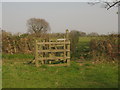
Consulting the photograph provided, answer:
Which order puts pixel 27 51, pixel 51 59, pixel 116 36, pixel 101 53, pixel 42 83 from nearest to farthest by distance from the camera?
1. pixel 42 83
2. pixel 51 59
3. pixel 101 53
4. pixel 116 36
5. pixel 27 51

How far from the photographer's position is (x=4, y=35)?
21312 mm

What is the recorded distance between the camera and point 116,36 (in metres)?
16.4

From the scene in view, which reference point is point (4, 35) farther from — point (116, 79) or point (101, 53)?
point (116, 79)

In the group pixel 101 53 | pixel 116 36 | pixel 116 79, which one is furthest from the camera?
pixel 116 36

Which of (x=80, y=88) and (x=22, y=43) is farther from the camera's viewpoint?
(x=22, y=43)

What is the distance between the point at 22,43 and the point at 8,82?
43.9 feet

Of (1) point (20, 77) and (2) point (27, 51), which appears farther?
(2) point (27, 51)

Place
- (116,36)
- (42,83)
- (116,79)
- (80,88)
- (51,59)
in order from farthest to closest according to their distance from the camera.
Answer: (116,36) < (51,59) < (116,79) < (42,83) < (80,88)

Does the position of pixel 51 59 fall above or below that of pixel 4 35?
below

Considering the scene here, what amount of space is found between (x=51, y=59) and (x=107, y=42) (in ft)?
18.7

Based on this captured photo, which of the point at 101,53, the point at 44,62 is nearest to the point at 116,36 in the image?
the point at 101,53

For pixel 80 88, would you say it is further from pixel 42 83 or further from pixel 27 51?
pixel 27 51

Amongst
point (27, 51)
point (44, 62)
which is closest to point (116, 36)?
point (44, 62)

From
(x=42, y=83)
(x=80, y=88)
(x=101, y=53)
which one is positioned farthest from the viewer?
(x=101, y=53)
